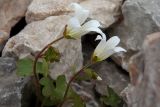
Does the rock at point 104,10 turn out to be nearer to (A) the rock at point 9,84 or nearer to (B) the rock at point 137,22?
(B) the rock at point 137,22

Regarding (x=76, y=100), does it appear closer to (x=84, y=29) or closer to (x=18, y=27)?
(x=84, y=29)

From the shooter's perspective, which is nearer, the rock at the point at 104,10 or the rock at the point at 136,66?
the rock at the point at 136,66

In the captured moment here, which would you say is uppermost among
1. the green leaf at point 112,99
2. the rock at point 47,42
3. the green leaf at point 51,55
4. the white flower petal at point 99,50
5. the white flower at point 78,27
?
the white flower at point 78,27

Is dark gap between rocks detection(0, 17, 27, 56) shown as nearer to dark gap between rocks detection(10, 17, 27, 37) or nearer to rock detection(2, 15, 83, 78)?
dark gap between rocks detection(10, 17, 27, 37)

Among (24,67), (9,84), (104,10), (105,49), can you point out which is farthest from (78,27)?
(104,10)

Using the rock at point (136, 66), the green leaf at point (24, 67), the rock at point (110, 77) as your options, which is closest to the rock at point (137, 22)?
the rock at point (110, 77)

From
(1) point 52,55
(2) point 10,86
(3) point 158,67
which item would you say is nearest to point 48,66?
(1) point 52,55

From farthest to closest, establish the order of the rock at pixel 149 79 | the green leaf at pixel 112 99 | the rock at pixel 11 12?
the rock at pixel 11 12 → the green leaf at pixel 112 99 → the rock at pixel 149 79

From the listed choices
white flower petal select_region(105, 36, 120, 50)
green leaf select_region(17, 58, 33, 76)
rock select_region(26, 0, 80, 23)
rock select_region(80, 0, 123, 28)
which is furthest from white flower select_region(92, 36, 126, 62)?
rock select_region(26, 0, 80, 23)
